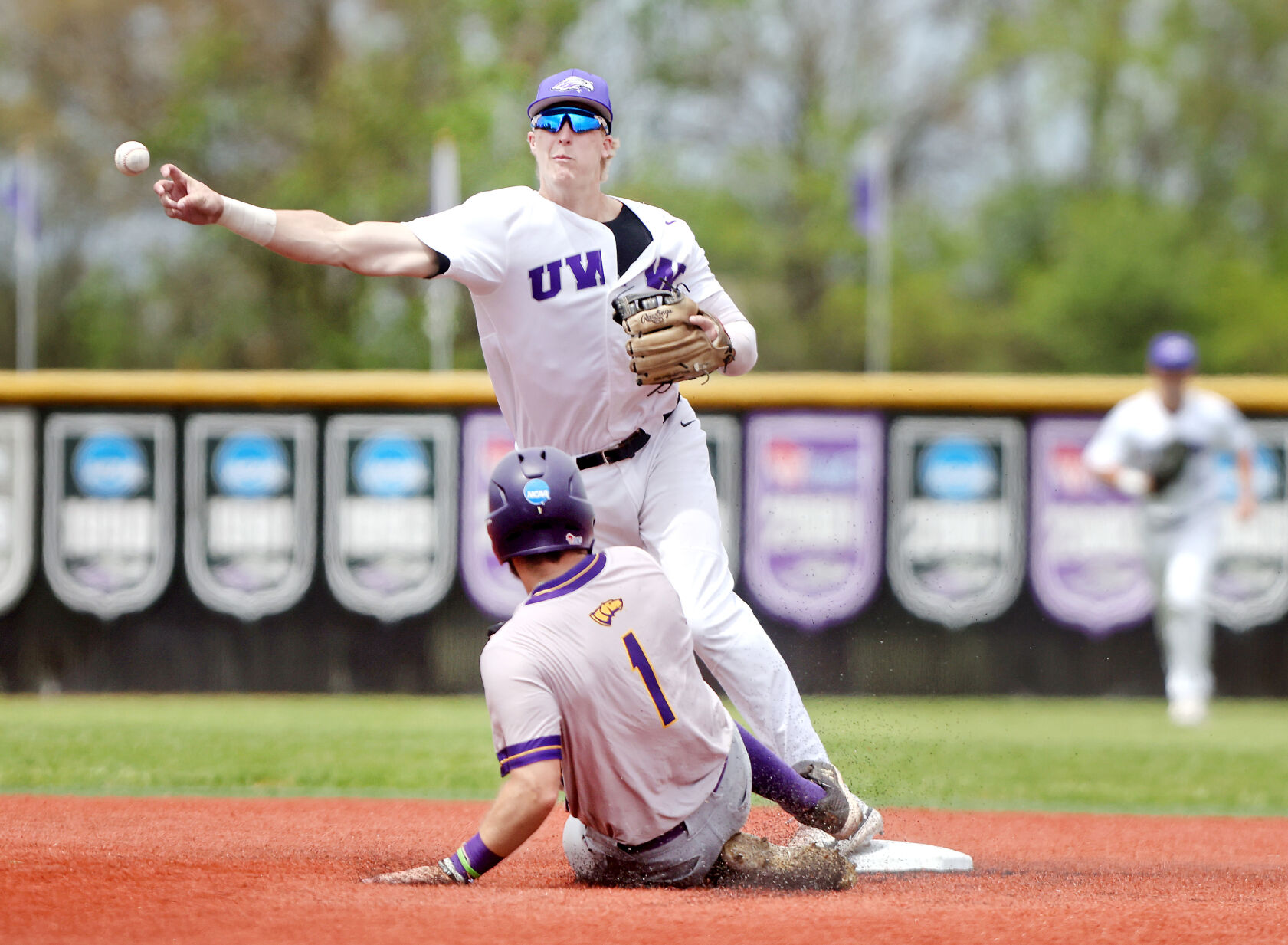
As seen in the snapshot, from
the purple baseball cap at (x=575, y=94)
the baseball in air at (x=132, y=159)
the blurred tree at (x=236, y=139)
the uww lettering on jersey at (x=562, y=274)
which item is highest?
the blurred tree at (x=236, y=139)

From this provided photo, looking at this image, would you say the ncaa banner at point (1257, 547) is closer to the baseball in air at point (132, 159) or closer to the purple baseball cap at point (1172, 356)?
the purple baseball cap at point (1172, 356)

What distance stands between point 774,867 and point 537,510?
3.77 feet

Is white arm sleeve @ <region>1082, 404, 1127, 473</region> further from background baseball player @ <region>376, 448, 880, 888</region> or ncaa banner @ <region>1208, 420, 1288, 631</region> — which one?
background baseball player @ <region>376, 448, 880, 888</region>

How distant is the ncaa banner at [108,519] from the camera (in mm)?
10680

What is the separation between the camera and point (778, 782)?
4.52 metres

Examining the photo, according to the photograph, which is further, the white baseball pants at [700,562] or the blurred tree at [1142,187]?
the blurred tree at [1142,187]

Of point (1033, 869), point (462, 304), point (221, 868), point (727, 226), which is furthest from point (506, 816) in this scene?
point (727, 226)

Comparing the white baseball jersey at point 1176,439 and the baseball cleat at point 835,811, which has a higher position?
the white baseball jersey at point 1176,439

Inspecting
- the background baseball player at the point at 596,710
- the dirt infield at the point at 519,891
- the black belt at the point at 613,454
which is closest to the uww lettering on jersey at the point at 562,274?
the black belt at the point at 613,454

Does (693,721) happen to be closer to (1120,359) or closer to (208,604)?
(208,604)

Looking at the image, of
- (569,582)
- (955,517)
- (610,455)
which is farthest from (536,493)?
(955,517)

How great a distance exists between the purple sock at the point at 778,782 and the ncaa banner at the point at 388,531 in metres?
6.41

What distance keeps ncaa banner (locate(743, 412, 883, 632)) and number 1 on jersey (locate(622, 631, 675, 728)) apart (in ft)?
21.8

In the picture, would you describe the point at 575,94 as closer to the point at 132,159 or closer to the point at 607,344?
the point at 607,344
